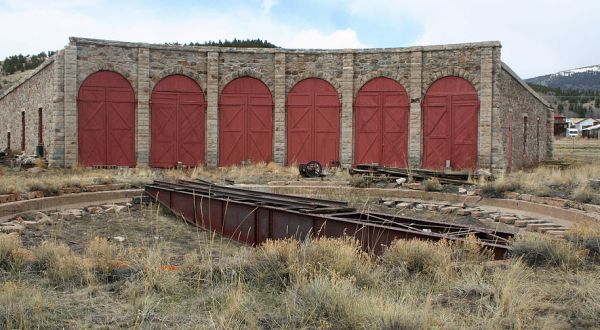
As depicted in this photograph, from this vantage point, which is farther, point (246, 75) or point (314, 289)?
point (246, 75)

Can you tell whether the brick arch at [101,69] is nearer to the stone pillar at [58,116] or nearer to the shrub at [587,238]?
the stone pillar at [58,116]

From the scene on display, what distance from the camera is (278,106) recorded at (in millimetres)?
A: 26547

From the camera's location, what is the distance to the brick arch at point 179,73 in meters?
25.8

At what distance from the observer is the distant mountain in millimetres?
163125

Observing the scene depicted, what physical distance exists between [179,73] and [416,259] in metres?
21.6

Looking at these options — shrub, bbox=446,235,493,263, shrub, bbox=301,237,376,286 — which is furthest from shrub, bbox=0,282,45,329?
shrub, bbox=446,235,493,263

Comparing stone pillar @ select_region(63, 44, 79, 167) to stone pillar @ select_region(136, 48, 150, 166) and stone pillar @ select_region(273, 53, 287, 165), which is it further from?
stone pillar @ select_region(273, 53, 287, 165)

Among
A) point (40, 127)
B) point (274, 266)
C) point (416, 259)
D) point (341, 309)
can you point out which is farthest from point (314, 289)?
point (40, 127)

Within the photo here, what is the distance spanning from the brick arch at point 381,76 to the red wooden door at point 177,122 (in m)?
7.50

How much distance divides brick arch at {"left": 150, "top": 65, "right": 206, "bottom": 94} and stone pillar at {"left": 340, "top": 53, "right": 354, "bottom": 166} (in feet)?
22.1

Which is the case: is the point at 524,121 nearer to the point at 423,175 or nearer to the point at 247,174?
the point at 423,175

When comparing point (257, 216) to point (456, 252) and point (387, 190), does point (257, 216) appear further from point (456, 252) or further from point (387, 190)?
point (387, 190)

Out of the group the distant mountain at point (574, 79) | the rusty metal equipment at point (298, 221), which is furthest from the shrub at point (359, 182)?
the distant mountain at point (574, 79)

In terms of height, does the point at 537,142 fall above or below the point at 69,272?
above
